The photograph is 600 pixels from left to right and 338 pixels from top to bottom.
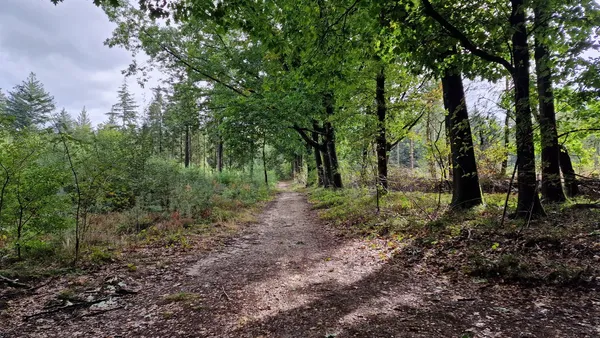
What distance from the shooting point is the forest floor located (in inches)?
115

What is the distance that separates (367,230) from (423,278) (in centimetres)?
335

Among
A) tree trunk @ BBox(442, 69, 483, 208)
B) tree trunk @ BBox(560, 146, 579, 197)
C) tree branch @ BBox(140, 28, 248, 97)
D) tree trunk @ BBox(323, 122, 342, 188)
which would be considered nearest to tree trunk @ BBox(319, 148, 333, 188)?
tree trunk @ BBox(323, 122, 342, 188)

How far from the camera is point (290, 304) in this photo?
3.67 meters

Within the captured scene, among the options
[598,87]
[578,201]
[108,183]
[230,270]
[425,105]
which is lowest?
[230,270]

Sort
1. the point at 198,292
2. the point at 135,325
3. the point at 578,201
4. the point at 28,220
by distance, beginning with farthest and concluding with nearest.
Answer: the point at 578,201 < the point at 28,220 < the point at 198,292 < the point at 135,325

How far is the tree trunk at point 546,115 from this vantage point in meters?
4.59

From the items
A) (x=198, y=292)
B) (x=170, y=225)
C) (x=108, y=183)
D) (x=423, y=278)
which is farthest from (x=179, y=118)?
(x=423, y=278)

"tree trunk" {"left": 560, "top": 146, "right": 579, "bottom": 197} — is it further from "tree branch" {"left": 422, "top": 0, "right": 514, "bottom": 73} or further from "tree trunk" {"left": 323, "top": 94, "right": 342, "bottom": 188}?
"tree trunk" {"left": 323, "top": 94, "right": 342, "bottom": 188}

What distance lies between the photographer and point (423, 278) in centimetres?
439

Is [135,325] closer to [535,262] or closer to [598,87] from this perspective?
[535,262]

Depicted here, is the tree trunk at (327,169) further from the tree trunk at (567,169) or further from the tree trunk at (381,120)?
the tree trunk at (567,169)

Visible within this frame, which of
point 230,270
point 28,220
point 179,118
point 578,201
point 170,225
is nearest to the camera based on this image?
point 230,270

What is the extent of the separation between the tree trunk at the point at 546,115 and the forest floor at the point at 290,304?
2.61 m

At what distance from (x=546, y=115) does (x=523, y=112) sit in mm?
2271
